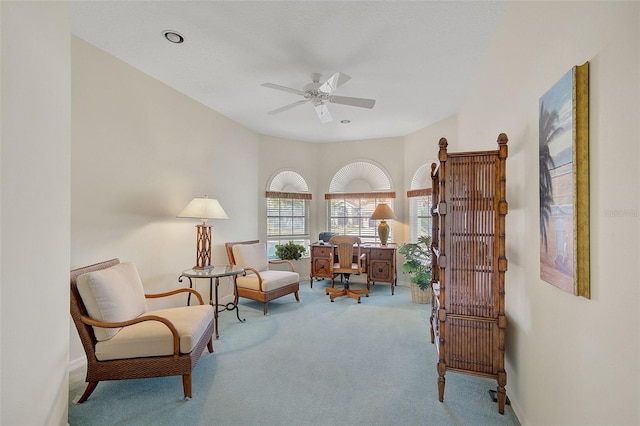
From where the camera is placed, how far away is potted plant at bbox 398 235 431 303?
421 cm

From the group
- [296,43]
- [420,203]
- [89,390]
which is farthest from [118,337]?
[420,203]

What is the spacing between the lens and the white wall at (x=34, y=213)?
1.37 metres

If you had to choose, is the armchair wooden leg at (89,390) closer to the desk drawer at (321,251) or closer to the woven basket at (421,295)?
the desk drawer at (321,251)

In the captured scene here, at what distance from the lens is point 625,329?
1.03 meters

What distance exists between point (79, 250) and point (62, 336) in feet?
3.31

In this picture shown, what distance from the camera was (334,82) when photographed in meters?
2.68

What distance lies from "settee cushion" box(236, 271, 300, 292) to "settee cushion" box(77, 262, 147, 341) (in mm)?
1755

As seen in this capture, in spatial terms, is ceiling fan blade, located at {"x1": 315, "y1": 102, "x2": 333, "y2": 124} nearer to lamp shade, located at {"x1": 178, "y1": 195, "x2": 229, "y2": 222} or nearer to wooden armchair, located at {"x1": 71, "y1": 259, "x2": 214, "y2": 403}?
lamp shade, located at {"x1": 178, "y1": 195, "x2": 229, "y2": 222}

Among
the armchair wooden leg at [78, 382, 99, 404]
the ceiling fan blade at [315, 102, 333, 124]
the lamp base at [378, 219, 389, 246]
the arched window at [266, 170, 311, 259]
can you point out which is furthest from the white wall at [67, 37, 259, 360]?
the lamp base at [378, 219, 389, 246]

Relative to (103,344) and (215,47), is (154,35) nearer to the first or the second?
(215,47)

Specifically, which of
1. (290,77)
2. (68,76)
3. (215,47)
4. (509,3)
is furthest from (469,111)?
(68,76)

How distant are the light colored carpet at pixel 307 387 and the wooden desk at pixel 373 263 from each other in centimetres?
154

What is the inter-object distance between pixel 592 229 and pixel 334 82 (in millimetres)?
2159

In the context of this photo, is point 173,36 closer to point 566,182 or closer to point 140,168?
point 140,168
